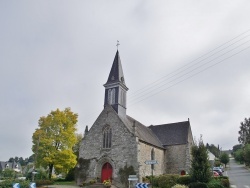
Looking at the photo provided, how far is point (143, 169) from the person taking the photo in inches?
1153

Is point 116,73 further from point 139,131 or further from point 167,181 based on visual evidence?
point 167,181

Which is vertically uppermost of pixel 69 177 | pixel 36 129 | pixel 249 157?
pixel 36 129

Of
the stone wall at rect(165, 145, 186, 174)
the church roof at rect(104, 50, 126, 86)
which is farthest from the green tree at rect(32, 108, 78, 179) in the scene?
the stone wall at rect(165, 145, 186, 174)

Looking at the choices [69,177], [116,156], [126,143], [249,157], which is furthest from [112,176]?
[249,157]

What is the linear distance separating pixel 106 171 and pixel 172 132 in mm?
15774

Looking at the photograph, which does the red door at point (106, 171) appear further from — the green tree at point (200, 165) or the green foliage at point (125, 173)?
the green tree at point (200, 165)

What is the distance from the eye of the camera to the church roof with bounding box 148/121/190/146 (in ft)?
127

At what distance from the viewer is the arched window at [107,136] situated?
31.1 metres

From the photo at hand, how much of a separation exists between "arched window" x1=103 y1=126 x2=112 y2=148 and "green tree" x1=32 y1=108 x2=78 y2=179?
199 inches

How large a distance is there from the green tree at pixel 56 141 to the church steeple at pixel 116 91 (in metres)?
6.40

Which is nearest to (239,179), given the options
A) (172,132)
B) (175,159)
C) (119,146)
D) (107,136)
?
(175,159)

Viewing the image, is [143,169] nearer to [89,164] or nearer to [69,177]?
[89,164]

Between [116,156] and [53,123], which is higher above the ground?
[53,123]

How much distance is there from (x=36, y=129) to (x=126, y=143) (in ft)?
42.5
